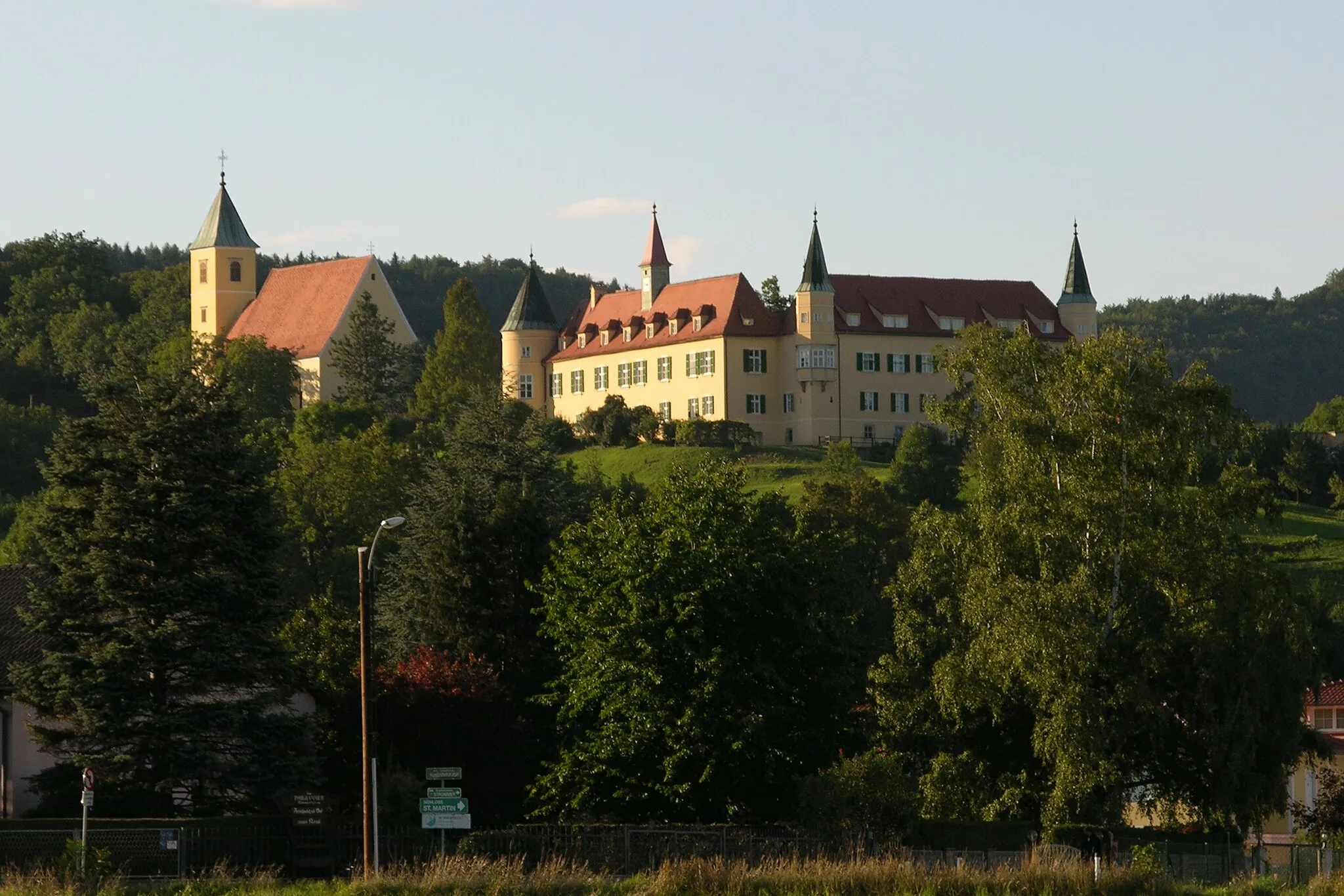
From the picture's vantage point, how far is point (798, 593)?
164ft

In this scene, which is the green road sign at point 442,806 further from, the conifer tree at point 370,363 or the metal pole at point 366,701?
the conifer tree at point 370,363

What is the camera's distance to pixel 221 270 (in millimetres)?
153875

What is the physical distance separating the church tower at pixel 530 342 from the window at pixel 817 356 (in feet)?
64.7

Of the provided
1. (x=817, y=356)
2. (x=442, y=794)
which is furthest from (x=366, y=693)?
(x=817, y=356)

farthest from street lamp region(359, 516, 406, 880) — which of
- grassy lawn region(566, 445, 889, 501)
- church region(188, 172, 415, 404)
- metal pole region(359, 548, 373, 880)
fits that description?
church region(188, 172, 415, 404)

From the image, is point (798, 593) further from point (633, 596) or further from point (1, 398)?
point (1, 398)

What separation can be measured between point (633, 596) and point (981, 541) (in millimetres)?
8783

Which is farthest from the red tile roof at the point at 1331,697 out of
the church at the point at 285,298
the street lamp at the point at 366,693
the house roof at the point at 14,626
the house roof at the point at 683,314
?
the church at the point at 285,298

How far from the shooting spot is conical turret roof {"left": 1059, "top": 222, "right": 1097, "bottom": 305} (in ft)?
454

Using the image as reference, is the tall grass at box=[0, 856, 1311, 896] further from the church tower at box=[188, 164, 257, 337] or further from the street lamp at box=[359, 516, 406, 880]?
the church tower at box=[188, 164, 257, 337]

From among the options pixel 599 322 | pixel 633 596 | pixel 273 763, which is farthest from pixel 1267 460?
pixel 273 763

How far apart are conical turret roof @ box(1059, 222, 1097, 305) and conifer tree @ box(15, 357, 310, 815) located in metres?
98.0

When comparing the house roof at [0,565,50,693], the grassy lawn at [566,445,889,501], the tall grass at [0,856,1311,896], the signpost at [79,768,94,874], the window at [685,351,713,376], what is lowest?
the tall grass at [0,856,1311,896]

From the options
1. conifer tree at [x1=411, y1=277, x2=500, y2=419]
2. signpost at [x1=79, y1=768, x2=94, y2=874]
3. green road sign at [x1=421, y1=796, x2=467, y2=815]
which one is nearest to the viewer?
signpost at [x1=79, y1=768, x2=94, y2=874]
